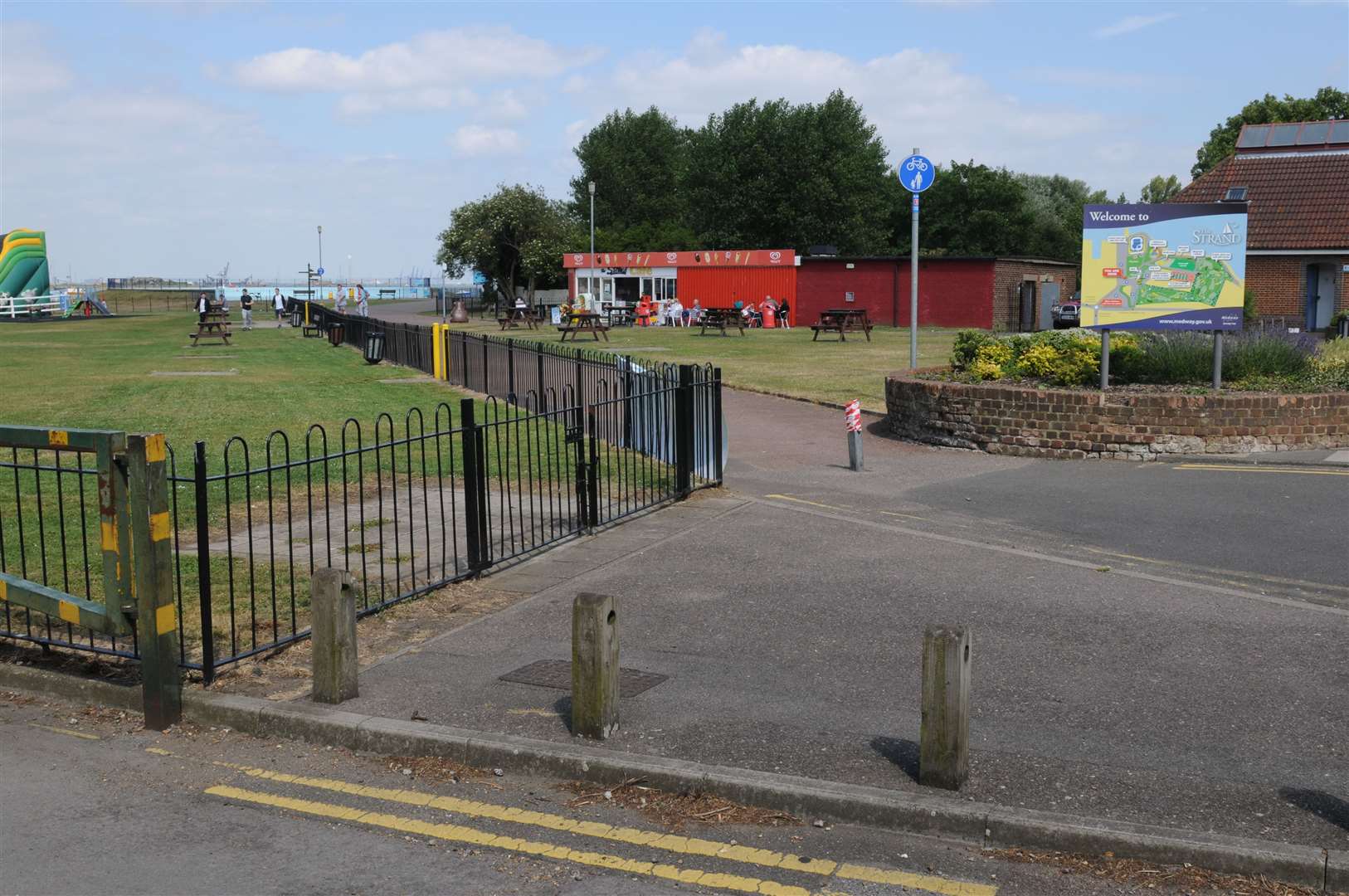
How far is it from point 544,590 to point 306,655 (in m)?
1.96

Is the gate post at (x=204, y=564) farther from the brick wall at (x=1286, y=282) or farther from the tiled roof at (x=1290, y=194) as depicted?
the brick wall at (x=1286, y=282)

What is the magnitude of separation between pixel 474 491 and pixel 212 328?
37.2 metres

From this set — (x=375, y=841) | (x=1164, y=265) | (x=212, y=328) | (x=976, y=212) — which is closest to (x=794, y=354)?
(x=1164, y=265)

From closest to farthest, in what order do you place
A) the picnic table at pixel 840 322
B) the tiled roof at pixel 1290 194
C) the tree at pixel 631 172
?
the tiled roof at pixel 1290 194
the picnic table at pixel 840 322
the tree at pixel 631 172

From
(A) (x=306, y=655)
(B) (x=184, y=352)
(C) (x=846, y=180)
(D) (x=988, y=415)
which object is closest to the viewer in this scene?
(A) (x=306, y=655)

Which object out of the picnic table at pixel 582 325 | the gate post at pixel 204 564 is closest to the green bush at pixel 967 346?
the gate post at pixel 204 564

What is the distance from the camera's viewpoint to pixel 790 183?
85.1 m

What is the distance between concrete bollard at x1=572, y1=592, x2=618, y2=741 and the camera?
231 inches

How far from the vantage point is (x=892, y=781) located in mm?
5336

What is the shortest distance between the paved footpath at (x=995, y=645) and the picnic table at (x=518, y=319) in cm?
4058

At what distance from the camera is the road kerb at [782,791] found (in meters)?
4.59

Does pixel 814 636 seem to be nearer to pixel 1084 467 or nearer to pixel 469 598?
pixel 469 598

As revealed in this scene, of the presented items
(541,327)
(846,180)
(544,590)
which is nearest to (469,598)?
(544,590)

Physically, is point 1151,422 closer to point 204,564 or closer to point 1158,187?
point 204,564
